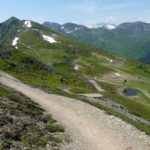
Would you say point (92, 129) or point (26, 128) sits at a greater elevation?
point (26, 128)

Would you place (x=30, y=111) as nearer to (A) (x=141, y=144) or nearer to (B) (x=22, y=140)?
(B) (x=22, y=140)

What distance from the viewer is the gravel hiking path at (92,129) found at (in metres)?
44.6

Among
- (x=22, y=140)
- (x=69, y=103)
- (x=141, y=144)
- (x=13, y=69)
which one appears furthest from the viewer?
(x=13, y=69)

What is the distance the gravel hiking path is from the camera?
146 ft

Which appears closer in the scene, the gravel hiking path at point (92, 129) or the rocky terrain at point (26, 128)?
the rocky terrain at point (26, 128)

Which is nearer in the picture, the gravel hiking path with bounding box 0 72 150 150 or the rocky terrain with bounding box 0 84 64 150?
the rocky terrain with bounding box 0 84 64 150

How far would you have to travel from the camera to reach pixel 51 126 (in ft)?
164

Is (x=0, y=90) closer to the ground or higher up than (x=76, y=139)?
higher up

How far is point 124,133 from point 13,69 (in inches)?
3547

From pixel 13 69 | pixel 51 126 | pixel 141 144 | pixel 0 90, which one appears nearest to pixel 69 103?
pixel 0 90

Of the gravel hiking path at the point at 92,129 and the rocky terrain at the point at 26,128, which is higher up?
the rocky terrain at the point at 26,128

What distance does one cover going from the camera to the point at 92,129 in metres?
50.8

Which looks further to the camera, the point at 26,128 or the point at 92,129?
the point at 92,129

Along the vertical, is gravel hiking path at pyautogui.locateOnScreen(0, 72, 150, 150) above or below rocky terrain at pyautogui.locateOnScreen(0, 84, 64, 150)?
below
